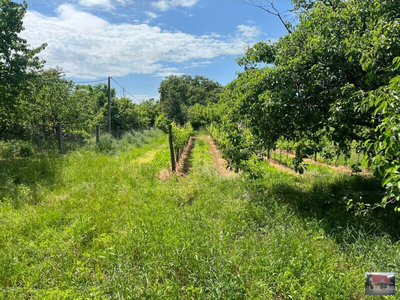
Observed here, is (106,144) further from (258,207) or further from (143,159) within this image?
(258,207)

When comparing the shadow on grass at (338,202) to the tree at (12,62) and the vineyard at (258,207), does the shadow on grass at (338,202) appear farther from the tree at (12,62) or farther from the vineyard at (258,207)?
the tree at (12,62)

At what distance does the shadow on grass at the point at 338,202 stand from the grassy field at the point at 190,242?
2 cm

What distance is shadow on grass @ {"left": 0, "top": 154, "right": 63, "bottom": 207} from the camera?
4.72 m

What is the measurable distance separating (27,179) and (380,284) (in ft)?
23.4

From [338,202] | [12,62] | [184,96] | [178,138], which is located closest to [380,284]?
[338,202]

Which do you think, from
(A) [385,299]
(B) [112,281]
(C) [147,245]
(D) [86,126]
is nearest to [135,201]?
(C) [147,245]

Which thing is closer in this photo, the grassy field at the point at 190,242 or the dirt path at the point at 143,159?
the grassy field at the point at 190,242

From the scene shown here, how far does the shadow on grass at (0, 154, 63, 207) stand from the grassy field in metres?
0.05

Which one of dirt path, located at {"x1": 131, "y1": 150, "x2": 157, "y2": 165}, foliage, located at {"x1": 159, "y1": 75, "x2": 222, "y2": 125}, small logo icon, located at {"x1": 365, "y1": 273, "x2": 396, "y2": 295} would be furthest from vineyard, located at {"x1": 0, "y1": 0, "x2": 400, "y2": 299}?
foliage, located at {"x1": 159, "y1": 75, "x2": 222, "y2": 125}

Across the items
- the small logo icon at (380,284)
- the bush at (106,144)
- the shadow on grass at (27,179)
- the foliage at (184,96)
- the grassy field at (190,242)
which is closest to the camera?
the small logo icon at (380,284)

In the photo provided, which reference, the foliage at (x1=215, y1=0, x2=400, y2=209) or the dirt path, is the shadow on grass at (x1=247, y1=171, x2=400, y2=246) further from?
the dirt path

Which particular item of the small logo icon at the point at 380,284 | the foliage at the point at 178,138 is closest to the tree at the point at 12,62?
the foliage at the point at 178,138

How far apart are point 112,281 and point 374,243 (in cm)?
337

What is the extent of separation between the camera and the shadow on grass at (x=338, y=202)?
346 centimetres
